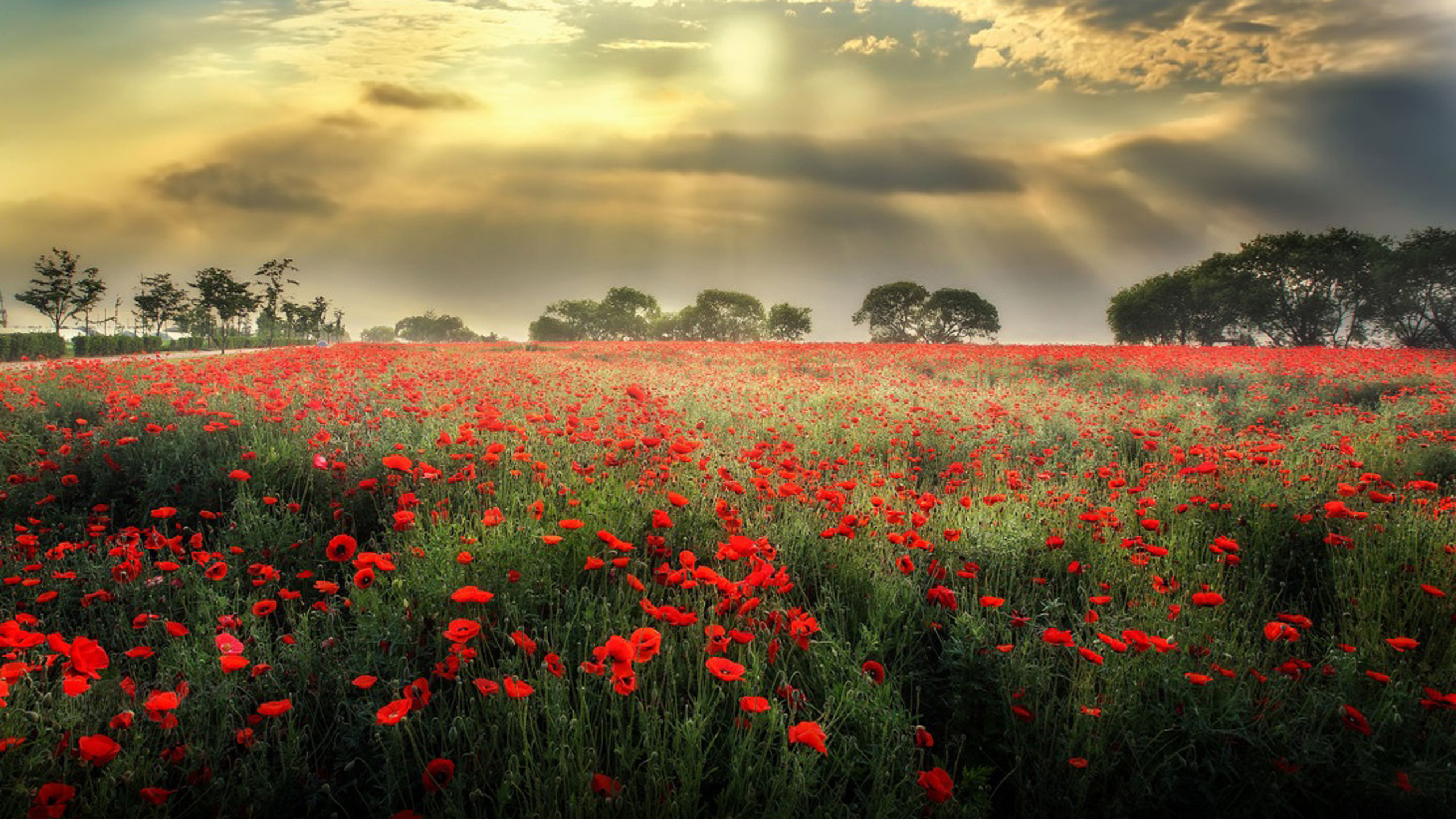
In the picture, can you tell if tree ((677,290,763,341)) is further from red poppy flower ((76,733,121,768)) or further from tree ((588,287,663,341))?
red poppy flower ((76,733,121,768))

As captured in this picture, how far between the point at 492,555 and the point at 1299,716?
3.80 m

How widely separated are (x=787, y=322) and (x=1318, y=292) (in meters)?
49.6

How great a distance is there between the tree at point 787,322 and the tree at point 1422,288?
170ft

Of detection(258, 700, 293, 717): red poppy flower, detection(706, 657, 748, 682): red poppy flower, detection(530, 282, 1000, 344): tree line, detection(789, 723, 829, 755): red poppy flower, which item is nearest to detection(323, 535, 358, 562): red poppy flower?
detection(258, 700, 293, 717): red poppy flower

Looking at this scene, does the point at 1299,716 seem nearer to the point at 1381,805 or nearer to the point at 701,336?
the point at 1381,805

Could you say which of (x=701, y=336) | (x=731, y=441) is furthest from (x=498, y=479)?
(x=701, y=336)

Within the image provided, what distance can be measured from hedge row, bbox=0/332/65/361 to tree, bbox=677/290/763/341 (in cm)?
5567

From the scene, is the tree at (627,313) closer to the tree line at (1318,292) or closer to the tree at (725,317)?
the tree at (725,317)

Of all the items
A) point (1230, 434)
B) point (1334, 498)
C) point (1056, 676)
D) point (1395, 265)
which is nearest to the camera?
point (1056, 676)

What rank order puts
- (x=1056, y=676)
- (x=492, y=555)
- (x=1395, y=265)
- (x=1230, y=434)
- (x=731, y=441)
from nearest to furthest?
(x=1056, y=676), (x=492, y=555), (x=731, y=441), (x=1230, y=434), (x=1395, y=265)

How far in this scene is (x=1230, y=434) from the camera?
9.69 metres

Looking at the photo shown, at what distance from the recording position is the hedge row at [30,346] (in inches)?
1540

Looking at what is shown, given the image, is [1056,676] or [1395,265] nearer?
[1056,676]

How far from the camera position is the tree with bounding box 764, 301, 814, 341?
266 feet
